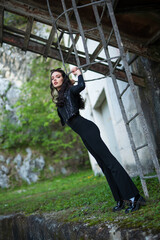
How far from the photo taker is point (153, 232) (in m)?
2.02

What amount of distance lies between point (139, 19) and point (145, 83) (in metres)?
1.17

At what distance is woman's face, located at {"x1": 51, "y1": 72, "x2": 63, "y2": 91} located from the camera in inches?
130

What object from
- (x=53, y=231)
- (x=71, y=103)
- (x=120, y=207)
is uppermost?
(x=71, y=103)

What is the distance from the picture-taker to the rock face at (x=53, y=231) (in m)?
2.24

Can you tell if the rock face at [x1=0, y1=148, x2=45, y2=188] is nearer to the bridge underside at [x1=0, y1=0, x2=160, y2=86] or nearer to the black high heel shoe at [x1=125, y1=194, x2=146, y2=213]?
the bridge underside at [x1=0, y1=0, x2=160, y2=86]

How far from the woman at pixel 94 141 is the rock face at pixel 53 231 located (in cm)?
49

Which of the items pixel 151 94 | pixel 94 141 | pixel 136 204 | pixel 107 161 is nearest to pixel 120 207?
pixel 136 204

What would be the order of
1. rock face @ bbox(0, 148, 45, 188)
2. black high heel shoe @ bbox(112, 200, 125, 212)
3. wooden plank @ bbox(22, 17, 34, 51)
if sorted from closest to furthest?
black high heel shoe @ bbox(112, 200, 125, 212), wooden plank @ bbox(22, 17, 34, 51), rock face @ bbox(0, 148, 45, 188)

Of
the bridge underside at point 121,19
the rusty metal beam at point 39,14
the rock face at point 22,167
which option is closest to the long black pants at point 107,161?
the bridge underside at point 121,19

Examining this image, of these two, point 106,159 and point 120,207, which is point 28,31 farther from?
point 120,207

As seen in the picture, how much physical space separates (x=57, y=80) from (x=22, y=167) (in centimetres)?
1148

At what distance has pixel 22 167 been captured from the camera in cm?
1402

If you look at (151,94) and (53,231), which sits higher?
(151,94)

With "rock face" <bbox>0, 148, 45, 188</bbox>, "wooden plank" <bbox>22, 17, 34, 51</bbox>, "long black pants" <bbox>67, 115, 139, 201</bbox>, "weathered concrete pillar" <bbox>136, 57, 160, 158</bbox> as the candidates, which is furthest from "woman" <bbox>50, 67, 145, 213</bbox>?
"rock face" <bbox>0, 148, 45, 188</bbox>
